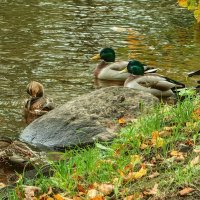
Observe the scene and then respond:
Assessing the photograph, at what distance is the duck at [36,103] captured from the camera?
1154 cm

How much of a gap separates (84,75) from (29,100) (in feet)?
7.95

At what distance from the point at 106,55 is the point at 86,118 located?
5.70m

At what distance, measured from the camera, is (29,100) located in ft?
38.7

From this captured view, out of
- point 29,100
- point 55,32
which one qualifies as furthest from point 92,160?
point 55,32

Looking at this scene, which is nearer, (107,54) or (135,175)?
(135,175)

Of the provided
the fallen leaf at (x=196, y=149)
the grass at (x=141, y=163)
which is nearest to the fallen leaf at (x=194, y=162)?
the grass at (x=141, y=163)

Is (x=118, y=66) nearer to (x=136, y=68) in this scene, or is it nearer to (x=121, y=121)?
(x=136, y=68)

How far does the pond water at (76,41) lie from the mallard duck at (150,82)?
711mm

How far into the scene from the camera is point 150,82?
1315cm

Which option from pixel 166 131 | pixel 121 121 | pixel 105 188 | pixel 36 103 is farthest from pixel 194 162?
pixel 36 103

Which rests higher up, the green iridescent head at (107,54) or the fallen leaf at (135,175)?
the fallen leaf at (135,175)

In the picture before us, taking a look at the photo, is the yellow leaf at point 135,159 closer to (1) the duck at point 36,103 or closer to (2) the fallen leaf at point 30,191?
(2) the fallen leaf at point 30,191

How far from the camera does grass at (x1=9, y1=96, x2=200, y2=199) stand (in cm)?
544

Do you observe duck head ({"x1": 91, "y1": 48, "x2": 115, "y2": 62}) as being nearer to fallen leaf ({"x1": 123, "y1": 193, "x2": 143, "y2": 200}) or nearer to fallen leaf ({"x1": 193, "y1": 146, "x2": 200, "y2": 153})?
fallen leaf ({"x1": 193, "y1": 146, "x2": 200, "y2": 153})
